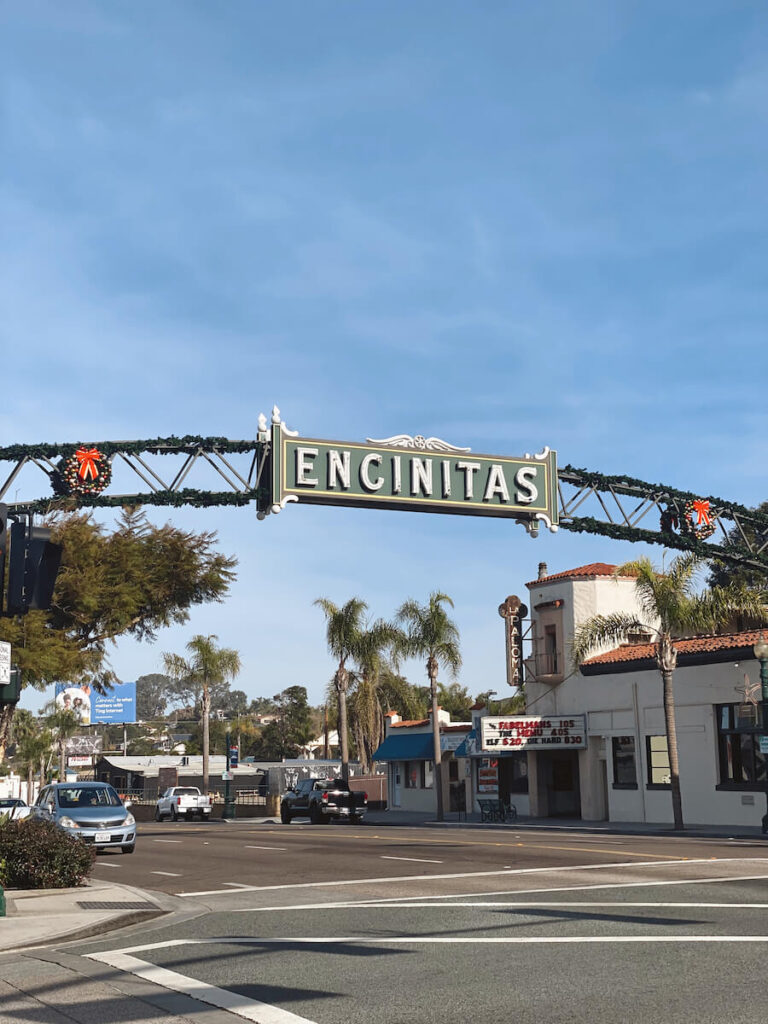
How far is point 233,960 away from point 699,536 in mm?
22895

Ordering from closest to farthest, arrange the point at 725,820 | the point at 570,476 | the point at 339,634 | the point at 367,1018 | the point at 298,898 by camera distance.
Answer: the point at 367,1018 < the point at 298,898 < the point at 570,476 < the point at 725,820 < the point at 339,634

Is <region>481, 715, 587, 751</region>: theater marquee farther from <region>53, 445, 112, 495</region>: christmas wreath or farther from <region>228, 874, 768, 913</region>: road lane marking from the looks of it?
<region>228, 874, 768, 913</region>: road lane marking

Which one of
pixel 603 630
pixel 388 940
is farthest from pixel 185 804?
pixel 388 940

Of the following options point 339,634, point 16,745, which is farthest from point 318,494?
point 16,745

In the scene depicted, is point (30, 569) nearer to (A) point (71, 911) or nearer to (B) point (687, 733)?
(A) point (71, 911)

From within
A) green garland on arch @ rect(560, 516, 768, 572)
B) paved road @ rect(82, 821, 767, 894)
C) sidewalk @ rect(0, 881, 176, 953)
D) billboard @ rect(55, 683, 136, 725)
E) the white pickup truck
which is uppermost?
green garland on arch @ rect(560, 516, 768, 572)

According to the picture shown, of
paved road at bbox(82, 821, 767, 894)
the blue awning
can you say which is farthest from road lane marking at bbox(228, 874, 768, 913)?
the blue awning

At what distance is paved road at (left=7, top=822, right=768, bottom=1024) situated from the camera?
8.38 metres

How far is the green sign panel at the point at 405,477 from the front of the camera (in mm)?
25078

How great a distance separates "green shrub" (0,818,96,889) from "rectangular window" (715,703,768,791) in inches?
963

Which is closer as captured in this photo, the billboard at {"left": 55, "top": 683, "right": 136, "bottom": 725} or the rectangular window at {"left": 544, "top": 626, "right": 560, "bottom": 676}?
the rectangular window at {"left": 544, "top": 626, "right": 560, "bottom": 676}

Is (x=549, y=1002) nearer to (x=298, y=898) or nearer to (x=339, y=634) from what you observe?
(x=298, y=898)

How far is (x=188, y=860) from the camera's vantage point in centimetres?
2541

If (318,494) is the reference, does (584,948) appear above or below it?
below
